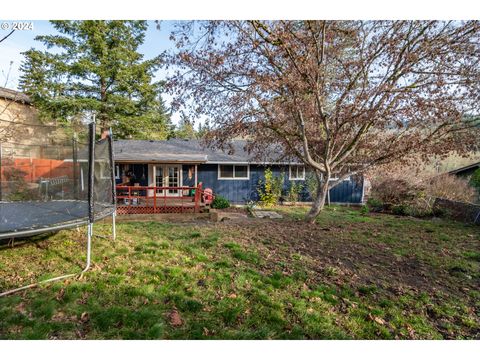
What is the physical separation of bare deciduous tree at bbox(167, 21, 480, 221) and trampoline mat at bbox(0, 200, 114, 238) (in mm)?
3314

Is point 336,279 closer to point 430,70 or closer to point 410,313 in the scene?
point 410,313

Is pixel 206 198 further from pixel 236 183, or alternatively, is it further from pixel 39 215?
pixel 39 215

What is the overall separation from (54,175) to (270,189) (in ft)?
28.9

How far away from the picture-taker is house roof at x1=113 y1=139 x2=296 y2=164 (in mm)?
11039

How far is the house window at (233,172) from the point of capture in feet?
40.7

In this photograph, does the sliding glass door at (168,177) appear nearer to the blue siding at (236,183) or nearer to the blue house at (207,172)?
the blue house at (207,172)

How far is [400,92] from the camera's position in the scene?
5199 millimetres

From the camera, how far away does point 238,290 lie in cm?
294

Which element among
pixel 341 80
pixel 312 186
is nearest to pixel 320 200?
pixel 341 80

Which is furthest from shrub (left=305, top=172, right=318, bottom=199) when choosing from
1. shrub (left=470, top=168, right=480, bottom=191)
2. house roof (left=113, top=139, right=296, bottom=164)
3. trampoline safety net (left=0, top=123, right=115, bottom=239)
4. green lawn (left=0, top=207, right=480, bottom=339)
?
trampoline safety net (left=0, top=123, right=115, bottom=239)

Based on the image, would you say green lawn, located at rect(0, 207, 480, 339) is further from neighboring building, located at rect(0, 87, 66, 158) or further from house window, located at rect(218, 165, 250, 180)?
house window, located at rect(218, 165, 250, 180)
